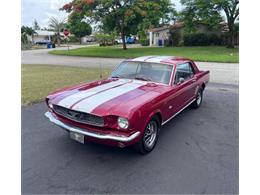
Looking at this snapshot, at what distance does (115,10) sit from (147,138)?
23.6 m

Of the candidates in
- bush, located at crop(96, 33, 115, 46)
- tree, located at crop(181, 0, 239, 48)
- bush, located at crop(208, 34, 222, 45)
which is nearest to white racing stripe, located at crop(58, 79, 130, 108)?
tree, located at crop(181, 0, 239, 48)

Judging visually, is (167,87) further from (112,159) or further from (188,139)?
(112,159)

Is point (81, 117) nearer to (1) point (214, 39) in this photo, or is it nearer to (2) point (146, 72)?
(2) point (146, 72)

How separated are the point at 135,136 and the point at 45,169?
1.35 metres

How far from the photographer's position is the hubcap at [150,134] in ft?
11.8

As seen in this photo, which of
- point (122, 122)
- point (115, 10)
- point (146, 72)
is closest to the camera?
point (122, 122)

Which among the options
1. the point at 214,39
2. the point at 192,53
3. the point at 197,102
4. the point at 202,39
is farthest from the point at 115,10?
the point at 197,102

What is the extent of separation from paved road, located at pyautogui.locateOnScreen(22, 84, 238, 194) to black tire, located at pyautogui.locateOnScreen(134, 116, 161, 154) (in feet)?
0.36

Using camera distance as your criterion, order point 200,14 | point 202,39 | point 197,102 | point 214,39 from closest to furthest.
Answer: point 197,102
point 200,14
point 214,39
point 202,39

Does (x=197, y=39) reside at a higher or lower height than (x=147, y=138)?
higher

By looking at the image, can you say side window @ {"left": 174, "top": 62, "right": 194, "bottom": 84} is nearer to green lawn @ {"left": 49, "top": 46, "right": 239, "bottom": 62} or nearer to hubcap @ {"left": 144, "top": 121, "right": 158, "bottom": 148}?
hubcap @ {"left": 144, "top": 121, "right": 158, "bottom": 148}

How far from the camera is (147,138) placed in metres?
3.65

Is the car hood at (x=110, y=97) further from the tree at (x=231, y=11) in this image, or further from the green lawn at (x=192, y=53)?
the tree at (x=231, y=11)

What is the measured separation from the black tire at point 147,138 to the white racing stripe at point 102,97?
665 millimetres
